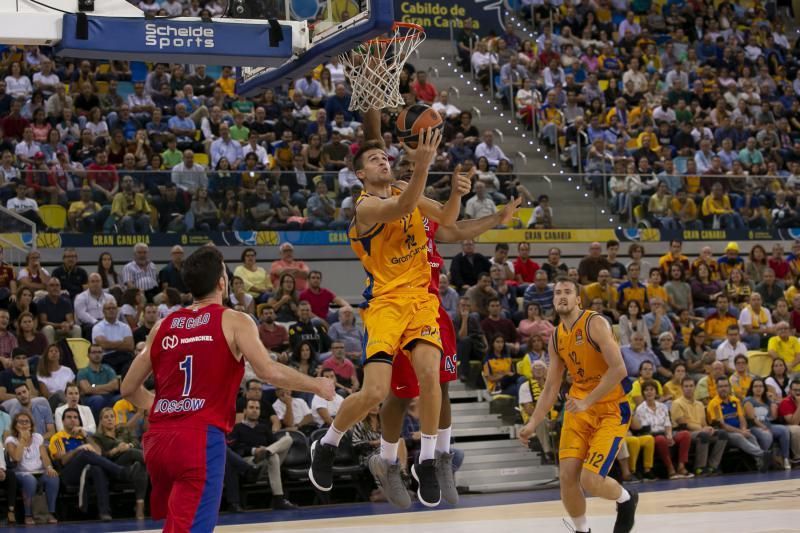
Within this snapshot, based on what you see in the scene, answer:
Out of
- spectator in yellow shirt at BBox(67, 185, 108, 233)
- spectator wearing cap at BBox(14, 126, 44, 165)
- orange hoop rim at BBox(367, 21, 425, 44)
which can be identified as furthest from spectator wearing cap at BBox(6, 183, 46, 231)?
orange hoop rim at BBox(367, 21, 425, 44)

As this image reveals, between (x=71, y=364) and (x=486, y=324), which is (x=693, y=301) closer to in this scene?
(x=486, y=324)

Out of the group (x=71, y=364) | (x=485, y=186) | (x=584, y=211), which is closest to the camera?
(x=71, y=364)

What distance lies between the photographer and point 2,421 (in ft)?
43.5

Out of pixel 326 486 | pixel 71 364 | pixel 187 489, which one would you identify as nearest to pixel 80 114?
pixel 71 364

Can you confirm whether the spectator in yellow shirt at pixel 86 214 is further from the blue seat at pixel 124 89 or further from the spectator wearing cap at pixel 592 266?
the spectator wearing cap at pixel 592 266

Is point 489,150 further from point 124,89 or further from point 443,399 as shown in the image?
point 443,399

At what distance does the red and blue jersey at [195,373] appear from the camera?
620cm

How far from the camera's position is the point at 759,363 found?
1834 cm

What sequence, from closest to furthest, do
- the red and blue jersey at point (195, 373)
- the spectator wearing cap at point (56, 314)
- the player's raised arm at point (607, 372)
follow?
the red and blue jersey at point (195, 373)
the player's raised arm at point (607, 372)
the spectator wearing cap at point (56, 314)

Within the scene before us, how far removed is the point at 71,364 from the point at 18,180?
9.87 ft

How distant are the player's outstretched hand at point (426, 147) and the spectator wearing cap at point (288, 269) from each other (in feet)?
32.4

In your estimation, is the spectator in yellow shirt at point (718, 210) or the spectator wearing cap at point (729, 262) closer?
the spectator wearing cap at point (729, 262)

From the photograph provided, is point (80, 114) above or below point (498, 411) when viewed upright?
above

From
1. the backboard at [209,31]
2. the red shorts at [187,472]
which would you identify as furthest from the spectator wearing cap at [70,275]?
the red shorts at [187,472]
